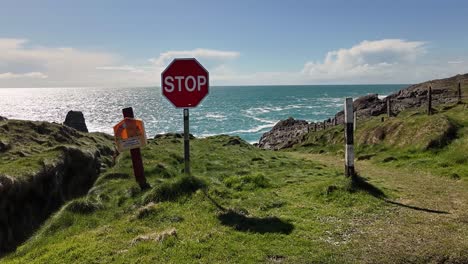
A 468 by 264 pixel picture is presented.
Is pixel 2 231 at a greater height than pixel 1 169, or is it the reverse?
pixel 1 169

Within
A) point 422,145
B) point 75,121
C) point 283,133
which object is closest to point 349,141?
point 422,145

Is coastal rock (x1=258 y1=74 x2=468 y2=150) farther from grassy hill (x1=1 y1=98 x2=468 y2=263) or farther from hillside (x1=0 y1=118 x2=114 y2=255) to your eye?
grassy hill (x1=1 y1=98 x2=468 y2=263)

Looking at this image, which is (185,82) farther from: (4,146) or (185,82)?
(4,146)

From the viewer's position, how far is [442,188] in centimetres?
989

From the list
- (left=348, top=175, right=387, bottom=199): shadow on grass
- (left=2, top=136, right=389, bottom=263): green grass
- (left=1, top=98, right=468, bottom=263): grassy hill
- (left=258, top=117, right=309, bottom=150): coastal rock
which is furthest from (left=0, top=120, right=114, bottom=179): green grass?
(left=258, top=117, right=309, bottom=150): coastal rock

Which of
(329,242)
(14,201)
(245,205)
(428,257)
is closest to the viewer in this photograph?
(428,257)

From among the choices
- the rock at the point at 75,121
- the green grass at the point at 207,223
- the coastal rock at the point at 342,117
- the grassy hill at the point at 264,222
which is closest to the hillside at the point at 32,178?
the grassy hill at the point at 264,222

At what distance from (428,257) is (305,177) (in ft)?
21.1

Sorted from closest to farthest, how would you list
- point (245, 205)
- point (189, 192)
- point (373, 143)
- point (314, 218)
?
point (314, 218) → point (245, 205) → point (189, 192) → point (373, 143)

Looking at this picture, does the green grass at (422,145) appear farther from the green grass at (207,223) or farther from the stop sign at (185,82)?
the stop sign at (185,82)

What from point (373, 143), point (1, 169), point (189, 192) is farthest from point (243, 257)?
point (373, 143)

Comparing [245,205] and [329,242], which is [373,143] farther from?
[329,242]

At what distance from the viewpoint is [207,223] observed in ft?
23.6

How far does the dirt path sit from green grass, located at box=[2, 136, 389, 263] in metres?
0.35
